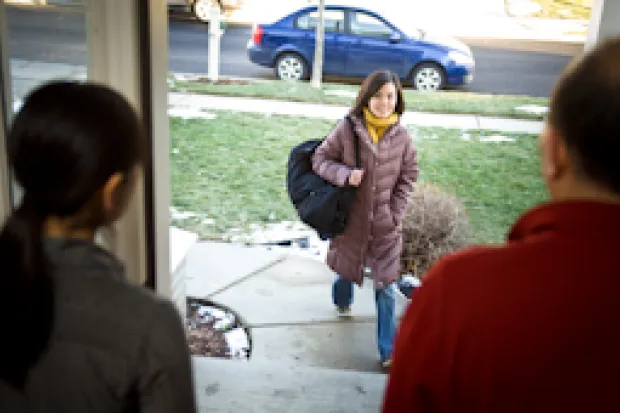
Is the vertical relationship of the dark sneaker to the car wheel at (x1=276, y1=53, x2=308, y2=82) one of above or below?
below

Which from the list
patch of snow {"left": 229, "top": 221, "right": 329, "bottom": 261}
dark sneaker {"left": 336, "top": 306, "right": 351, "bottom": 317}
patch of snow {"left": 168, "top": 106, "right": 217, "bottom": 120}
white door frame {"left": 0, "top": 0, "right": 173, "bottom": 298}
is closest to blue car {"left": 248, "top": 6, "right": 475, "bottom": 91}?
patch of snow {"left": 168, "top": 106, "right": 217, "bottom": 120}

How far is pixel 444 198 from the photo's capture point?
5840 millimetres

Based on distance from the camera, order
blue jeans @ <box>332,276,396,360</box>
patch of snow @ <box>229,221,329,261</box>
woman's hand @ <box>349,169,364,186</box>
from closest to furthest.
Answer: woman's hand @ <box>349,169,364,186</box> → blue jeans @ <box>332,276,396,360</box> → patch of snow @ <box>229,221,329,261</box>

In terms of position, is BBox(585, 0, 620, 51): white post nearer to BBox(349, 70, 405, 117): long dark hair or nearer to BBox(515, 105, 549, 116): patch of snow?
BBox(349, 70, 405, 117): long dark hair

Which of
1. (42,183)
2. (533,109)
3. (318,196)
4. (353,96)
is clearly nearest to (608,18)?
(318,196)

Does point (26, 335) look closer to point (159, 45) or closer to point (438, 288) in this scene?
point (438, 288)

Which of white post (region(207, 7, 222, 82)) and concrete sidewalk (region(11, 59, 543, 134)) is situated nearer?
concrete sidewalk (region(11, 59, 543, 134))

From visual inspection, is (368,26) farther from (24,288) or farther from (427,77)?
(24,288)

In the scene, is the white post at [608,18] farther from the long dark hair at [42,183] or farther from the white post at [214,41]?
the white post at [214,41]

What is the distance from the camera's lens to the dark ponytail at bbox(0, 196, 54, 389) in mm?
1227

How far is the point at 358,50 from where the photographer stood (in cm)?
1288

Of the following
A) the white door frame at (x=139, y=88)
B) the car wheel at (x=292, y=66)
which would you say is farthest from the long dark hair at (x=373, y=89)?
the car wheel at (x=292, y=66)

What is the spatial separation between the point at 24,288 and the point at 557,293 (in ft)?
2.91

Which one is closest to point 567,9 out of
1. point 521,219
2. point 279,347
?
point 279,347
